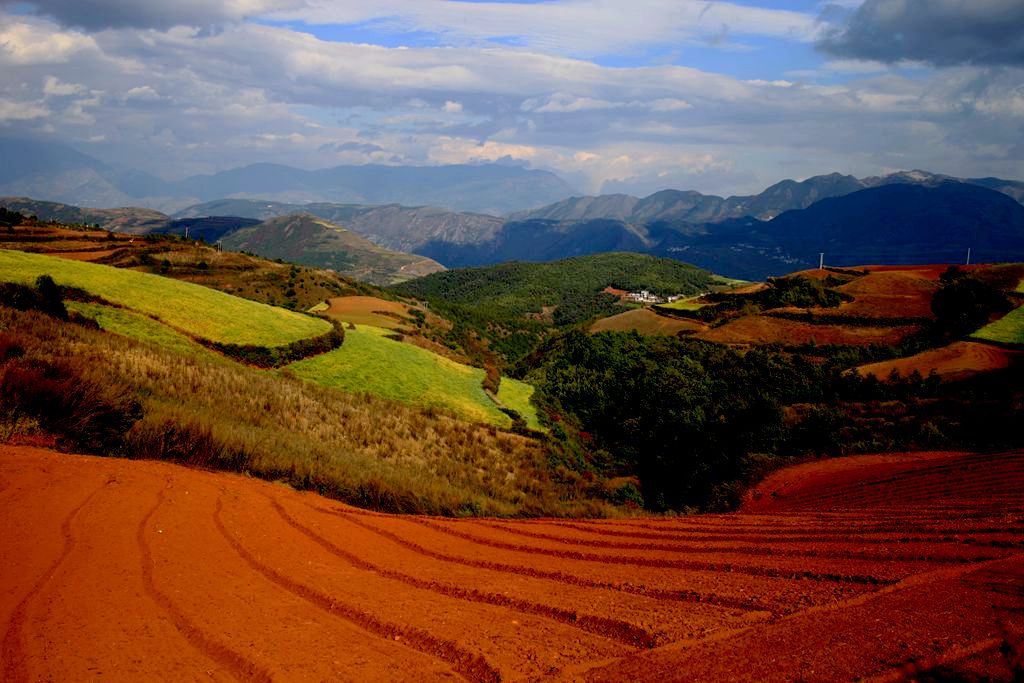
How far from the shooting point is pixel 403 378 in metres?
28.0

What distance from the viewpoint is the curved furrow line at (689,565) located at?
6.27 m

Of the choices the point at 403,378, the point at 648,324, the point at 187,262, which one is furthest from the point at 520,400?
the point at 187,262

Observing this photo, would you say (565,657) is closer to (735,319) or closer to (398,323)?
(398,323)

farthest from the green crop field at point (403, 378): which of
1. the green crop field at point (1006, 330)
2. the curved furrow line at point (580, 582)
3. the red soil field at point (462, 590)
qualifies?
the green crop field at point (1006, 330)

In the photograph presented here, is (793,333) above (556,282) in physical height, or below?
below

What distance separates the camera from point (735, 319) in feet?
233

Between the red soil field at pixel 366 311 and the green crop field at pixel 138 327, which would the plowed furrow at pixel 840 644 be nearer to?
the green crop field at pixel 138 327

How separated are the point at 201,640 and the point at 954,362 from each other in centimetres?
4957

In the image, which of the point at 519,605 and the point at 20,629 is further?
the point at 519,605

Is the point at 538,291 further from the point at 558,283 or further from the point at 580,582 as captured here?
the point at 580,582

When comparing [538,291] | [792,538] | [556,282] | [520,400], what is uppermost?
[792,538]

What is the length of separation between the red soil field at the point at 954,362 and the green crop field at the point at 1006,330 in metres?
2.34

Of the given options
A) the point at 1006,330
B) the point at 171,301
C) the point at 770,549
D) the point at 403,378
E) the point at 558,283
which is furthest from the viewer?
the point at 558,283

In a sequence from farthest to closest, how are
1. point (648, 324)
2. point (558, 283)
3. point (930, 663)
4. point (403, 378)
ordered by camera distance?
point (558, 283) → point (648, 324) → point (403, 378) → point (930, 663)
